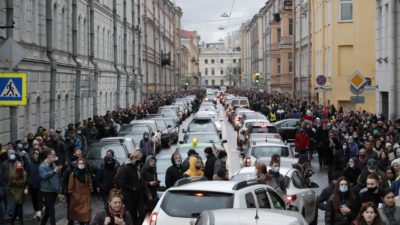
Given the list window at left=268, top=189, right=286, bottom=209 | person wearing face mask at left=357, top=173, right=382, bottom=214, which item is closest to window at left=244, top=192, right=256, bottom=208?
window at left=268, top=189, right=286, bottom=209

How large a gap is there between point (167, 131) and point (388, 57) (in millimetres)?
10338

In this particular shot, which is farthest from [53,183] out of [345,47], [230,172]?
[345,47]

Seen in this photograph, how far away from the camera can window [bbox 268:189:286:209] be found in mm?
12362

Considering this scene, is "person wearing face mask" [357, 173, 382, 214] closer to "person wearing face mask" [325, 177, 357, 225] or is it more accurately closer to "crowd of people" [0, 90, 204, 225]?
"person wearing face mask" [325, 177, 357, 225]

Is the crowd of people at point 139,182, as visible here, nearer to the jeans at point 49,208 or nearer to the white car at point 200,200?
the jeans at point 49,208

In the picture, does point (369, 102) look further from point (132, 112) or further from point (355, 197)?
point (355, 197)

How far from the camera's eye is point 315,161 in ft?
106

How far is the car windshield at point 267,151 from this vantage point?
76.9 ft

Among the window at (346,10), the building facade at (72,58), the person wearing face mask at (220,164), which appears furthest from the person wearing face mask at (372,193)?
the window at (346,10)

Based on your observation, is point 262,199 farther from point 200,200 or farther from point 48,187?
point 48,187

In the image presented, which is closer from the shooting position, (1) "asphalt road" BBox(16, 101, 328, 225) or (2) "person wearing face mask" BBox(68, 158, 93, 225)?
(2) "person wearing face mask" BBox(68, 158, 93, 225)

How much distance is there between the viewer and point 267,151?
2364cm

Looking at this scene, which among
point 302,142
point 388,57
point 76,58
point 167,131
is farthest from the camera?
point 167,131

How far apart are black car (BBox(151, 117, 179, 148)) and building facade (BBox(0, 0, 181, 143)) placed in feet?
11.2
